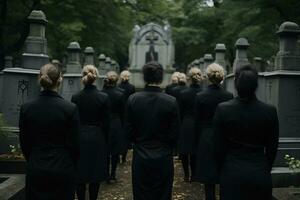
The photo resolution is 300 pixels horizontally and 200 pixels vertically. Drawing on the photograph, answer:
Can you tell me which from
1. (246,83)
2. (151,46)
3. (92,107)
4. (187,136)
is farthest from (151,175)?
(151,46)

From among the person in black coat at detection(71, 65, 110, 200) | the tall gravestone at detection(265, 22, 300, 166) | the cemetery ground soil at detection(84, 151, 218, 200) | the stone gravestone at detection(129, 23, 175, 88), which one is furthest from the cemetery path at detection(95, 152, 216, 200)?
the stone gravestone at detection(129, 23, 175, 88)

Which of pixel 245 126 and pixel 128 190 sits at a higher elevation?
pixel 245 126

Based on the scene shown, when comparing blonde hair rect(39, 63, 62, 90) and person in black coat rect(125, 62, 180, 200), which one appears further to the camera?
person in black coat rect(125, 62, 180, 200)

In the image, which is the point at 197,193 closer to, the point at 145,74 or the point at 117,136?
the point at 117,136

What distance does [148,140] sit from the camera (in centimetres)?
560

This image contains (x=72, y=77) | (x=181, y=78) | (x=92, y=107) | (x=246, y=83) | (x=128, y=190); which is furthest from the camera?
(x=72, y=77)

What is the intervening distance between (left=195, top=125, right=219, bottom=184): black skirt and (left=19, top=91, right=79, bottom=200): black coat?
2711 millimetres

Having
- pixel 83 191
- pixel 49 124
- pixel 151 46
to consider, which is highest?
pixel 151 46

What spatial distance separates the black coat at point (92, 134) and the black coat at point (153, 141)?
71.2 inches

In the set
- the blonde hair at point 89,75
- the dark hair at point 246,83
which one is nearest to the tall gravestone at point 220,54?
the blonde hair at point 89,75

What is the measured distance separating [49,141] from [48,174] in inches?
12.7

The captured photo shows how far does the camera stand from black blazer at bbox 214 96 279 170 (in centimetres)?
475

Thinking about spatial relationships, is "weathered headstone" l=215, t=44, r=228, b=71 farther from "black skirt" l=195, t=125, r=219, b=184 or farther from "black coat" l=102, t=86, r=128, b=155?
"black skirt" l=195, t=125, r=219, b=184

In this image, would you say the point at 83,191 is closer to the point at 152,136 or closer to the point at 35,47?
the point at 152,136
